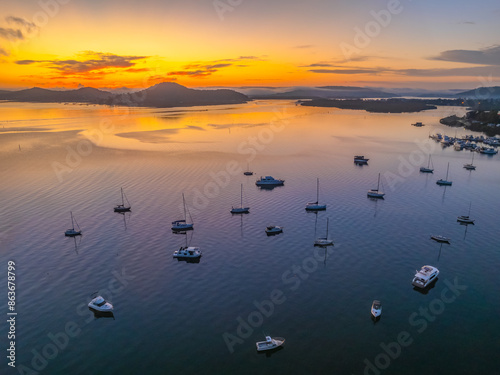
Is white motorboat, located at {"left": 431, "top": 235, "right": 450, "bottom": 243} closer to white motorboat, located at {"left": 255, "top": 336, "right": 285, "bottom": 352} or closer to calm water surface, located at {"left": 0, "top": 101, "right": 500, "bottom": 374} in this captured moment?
calm water surface, located at {"left": 0, "top": 101, "right": 500, "bottom": 374}

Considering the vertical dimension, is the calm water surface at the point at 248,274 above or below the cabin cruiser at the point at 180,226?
below

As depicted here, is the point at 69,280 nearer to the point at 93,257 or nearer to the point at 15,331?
the point at 93,257

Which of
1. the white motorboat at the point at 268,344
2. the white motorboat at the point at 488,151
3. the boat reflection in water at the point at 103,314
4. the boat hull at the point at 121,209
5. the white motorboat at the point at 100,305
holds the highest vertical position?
the white motorboat at the point at 488,151

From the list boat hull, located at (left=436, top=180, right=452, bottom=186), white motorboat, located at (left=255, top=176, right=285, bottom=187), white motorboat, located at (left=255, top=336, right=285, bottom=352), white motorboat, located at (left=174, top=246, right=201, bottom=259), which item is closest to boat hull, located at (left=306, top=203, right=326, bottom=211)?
white motorboat, located at (left=255, top=176, right=285, bottom=187)

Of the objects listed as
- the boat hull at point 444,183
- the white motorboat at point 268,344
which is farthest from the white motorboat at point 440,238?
the boat hull at point 444,183

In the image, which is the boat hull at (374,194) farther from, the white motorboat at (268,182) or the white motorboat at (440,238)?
the white motorboat at (268,182)

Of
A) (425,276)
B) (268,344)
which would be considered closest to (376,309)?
(425,276)

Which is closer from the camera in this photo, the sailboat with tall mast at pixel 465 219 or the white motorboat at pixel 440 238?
the white motorboat at pixel 440 238
